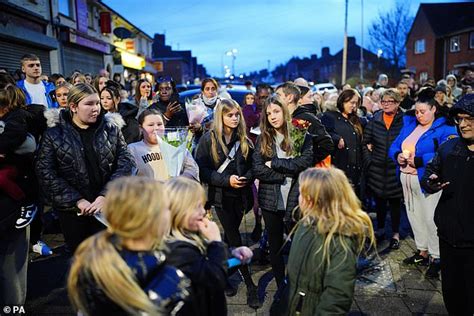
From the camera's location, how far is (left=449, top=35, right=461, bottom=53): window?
35.9 metres

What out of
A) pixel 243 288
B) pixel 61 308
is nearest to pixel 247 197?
pixel 243 288

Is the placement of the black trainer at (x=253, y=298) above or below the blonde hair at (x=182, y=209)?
below

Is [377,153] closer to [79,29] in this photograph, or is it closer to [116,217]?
[116,217]

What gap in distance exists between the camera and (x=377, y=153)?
5.63m

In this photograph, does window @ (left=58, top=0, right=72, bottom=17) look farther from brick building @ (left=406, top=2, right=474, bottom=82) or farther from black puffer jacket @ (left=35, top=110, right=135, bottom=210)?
brick building @ (left=406, top=2, right=474, bottom=82)

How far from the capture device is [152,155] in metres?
4.08

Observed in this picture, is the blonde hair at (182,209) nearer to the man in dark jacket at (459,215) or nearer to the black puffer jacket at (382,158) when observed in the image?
the man in dark jacket at (459,215)

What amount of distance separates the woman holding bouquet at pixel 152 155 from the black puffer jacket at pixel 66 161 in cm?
45

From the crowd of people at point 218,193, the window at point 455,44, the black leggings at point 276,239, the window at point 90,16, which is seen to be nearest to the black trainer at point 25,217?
the crowd of people at point 218,193

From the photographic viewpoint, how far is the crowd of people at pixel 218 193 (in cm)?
189

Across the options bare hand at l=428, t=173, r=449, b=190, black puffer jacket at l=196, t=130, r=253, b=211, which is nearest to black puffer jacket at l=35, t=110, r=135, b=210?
black puffer jacket at l=196, t=130, r=253, b=211

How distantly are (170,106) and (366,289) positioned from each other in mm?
3431

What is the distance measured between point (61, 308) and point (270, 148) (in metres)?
2.53

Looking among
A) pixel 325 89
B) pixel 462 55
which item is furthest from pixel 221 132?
pixel 462 55
